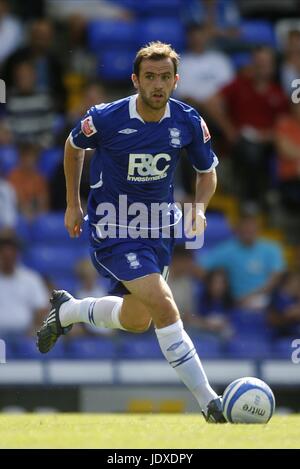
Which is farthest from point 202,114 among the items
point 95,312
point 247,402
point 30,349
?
point 247,402

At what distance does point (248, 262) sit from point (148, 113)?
15.7 ft

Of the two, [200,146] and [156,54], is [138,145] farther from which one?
[156,54]

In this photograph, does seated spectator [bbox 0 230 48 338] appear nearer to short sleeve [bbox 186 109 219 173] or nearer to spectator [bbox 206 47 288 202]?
spectator [bbox 206 47 288 202]

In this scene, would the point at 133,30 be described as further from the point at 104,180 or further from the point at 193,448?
the point at 193,448

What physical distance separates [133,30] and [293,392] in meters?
4.97

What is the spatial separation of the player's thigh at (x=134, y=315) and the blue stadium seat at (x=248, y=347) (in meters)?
3.05

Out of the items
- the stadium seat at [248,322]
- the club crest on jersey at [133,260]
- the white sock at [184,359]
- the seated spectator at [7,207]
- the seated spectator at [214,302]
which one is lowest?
the stadium seat at [248,322]

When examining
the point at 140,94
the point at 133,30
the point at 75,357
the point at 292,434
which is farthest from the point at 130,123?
the point at 133,30

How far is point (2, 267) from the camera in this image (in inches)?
456

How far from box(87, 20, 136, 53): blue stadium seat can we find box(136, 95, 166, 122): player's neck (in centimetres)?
665

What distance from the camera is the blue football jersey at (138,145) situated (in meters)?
7.50

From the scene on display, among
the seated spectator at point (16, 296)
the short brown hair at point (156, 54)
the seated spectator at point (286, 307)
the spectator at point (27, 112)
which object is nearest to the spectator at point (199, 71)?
the spectator at point (27, 112)

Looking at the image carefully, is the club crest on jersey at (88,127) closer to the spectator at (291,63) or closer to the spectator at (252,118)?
the spectator at (252,118)

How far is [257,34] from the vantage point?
1480 cm
